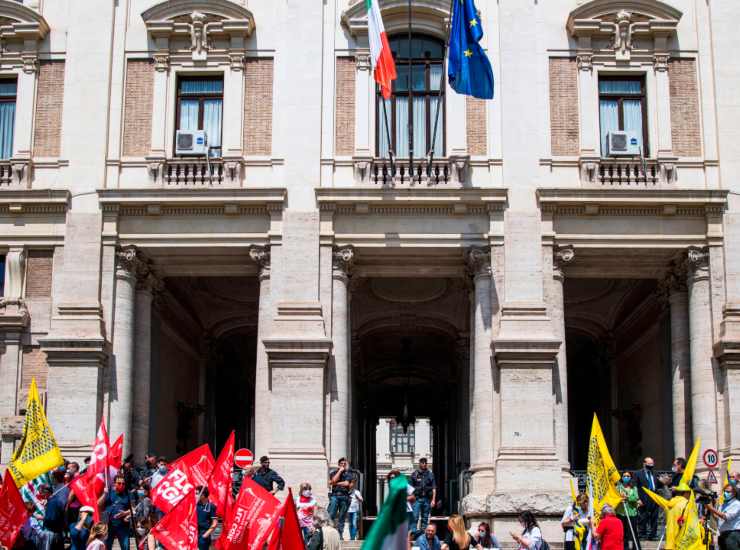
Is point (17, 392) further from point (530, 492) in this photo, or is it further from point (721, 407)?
point (721, 407)

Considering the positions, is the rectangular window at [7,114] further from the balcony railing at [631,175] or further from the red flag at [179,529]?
the red flag at [179,529]

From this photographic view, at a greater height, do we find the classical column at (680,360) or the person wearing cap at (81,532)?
the classical column at (680,360)

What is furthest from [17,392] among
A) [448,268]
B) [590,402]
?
[590,402]

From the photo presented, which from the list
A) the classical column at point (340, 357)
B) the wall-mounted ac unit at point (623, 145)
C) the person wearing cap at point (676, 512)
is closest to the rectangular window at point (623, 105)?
the wall-mounted ac unit at point (623, 145)

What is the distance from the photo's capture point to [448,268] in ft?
98.3

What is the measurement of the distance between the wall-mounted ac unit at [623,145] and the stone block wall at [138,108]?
35.3ft

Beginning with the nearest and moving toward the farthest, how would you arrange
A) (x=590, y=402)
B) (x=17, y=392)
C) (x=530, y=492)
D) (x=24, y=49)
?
(x=530, y=492) < (x=17, y=392) < (x=24, y=49) < (x=590, y=402)

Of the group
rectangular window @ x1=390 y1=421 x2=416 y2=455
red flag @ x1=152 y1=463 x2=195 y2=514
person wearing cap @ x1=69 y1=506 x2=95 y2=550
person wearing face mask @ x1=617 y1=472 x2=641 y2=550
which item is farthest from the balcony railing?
rectangular window @ x1=390 y1=421 x2=416 y2=455

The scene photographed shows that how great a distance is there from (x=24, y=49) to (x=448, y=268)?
37.6ft

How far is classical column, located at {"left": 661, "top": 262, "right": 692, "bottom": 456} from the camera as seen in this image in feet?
95.2

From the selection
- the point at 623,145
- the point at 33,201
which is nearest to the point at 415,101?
the point at 623,145

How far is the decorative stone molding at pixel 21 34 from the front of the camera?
98.6ft

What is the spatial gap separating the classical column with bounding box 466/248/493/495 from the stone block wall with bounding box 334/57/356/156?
385cm

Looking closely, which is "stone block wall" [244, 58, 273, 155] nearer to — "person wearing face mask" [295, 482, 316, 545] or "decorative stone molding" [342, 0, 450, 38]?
"decorative stone molding" [342, 0, 450, 38]
